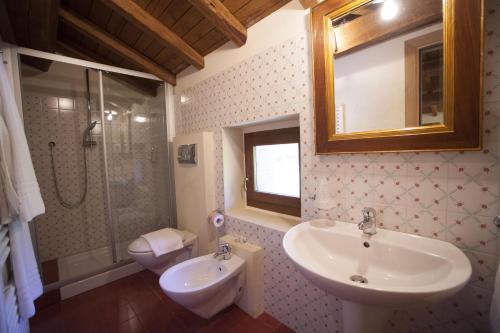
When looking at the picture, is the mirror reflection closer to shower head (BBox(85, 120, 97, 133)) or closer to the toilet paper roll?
→ the toilet paper roll

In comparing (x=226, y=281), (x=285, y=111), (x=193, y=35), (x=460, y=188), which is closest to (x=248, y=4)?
(x=193, y=35)

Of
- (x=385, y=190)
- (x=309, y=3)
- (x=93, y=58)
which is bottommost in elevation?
(x=385, y=190)

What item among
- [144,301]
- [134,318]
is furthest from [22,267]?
[144,301]

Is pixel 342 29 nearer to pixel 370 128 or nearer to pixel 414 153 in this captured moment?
pixel 370 128

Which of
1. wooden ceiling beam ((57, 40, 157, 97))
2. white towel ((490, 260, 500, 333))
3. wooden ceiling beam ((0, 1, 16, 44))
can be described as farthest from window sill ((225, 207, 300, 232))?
wooden ceiling beam ((0, 1, 16, 44))

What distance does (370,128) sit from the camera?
1.02 m

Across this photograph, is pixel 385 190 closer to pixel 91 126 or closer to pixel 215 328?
pixel 215 328

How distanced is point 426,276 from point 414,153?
495 millimetres

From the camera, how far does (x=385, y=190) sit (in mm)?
1012

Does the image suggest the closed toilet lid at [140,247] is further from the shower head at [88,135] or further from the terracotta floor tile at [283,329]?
the shower head at [88,135]

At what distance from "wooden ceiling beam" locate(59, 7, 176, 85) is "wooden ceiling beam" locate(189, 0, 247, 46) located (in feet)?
3.37

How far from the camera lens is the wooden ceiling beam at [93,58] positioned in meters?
2.30

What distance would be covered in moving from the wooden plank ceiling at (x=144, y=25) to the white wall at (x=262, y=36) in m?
0.04

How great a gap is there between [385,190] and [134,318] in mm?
1932
